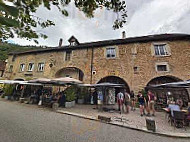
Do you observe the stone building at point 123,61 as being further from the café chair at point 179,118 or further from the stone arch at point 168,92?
the café chair at point 179,118

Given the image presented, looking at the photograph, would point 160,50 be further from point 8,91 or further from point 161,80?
point 8,91

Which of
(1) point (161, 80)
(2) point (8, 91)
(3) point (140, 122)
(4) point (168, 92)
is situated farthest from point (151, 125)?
(2) point (8, 91)

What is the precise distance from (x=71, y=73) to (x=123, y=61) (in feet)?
24.2

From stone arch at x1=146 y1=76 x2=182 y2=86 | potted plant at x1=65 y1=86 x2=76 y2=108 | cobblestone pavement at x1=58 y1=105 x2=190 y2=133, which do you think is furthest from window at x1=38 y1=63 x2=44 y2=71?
stone arch at x1=146 y1=76 x2=182 y2=86

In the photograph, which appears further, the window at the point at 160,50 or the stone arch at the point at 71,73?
the stone arch at the point at 71,73

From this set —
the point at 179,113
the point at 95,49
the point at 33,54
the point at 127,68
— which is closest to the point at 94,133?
the point at 179,113

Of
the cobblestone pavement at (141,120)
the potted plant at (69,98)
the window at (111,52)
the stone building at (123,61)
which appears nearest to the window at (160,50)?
the stone building at (123,61)

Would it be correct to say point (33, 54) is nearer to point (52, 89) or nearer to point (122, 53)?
point (52, 89)

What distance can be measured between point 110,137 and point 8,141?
3.43 m

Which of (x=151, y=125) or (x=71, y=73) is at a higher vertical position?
(x=71, y=73)

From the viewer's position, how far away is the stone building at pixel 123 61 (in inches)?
477

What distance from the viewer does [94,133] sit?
15.5ft

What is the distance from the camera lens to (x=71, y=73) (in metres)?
16.2

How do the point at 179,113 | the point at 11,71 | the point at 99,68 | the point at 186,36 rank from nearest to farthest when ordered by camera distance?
the point at 179,113
the point at 186,36
the point at 99,68
the point at 11,71
